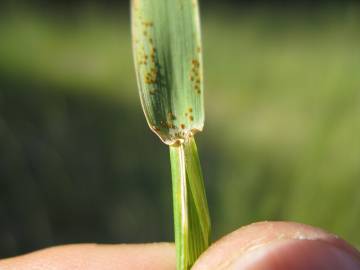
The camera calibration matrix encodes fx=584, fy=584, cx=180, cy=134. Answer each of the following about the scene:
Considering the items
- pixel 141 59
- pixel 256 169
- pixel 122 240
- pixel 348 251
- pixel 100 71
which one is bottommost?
pixel 122 240

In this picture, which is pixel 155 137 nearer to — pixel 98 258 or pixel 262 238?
pixel 98 258

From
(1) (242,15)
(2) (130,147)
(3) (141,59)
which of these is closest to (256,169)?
(2) (130,147)

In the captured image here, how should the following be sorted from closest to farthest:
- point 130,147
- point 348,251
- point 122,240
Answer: point 348,251
point 122,240
point 130,147

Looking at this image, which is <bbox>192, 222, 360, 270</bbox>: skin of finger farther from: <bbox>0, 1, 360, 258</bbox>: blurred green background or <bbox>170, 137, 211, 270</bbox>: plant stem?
<bbox>0, 1, 360, 258</bbox>: blurred green background

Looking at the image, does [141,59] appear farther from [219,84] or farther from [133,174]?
[219,84]

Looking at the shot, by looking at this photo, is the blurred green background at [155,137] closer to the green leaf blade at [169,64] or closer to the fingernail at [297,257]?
the fingernail at [297,257]

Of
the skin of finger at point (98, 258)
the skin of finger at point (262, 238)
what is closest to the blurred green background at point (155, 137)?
the skin of finger at point (98, 258)

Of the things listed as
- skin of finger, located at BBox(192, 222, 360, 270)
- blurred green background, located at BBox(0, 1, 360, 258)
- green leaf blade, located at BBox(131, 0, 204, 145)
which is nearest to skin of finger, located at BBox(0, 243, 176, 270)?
skin of finger, located at BBox(192, 222, 360, 270)

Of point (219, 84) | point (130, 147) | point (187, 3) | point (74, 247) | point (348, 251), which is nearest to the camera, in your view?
point (187, 3)

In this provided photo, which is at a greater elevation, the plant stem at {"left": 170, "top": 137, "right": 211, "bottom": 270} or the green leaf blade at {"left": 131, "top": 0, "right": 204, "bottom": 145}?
the green leaf blade at {"left": 131, "top": 0, "right": 204, "bottom": 145}
